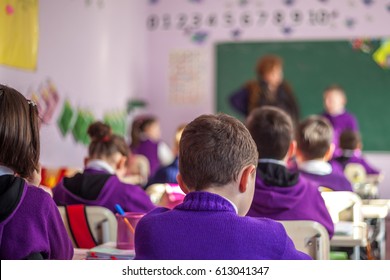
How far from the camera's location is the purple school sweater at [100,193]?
10.3 ft

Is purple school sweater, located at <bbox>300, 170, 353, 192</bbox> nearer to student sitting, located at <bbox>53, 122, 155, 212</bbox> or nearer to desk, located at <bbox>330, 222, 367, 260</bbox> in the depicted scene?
desk, located at <bbox>330, 222, 367, 260</bbox>

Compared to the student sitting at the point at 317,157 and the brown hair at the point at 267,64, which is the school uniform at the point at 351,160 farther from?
the student sitting at the point at 317,157

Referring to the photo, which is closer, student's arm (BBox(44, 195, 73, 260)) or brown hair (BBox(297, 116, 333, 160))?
student's arm (BBox(44, 195, 73, 260))

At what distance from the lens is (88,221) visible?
2.81m

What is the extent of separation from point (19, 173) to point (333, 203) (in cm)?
171

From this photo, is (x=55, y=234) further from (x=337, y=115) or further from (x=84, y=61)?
(x=337, y=115)

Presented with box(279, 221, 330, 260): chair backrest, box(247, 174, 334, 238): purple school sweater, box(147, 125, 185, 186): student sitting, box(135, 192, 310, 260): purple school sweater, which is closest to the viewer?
box(135, 192, 310, 260): purple school sweater

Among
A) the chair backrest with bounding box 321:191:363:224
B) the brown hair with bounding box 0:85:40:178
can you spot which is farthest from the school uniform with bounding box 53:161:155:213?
the brown hair with bounding box 0:85:40:178

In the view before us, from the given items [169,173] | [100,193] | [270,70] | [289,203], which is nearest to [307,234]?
[289,203]

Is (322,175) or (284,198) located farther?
(322,175)

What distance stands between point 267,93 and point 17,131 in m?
5.40

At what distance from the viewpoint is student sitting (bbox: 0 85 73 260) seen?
1.78 metres

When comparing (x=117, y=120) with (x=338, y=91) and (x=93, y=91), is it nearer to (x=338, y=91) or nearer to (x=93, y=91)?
(x=93, y=91)

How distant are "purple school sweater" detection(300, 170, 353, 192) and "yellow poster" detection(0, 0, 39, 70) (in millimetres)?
2027
